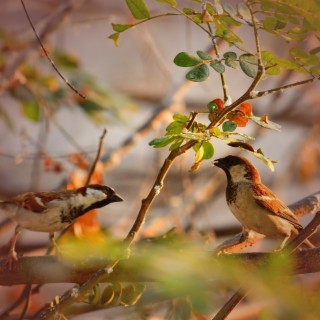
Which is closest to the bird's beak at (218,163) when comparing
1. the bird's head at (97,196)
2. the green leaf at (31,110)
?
the bird's head at (97,196)

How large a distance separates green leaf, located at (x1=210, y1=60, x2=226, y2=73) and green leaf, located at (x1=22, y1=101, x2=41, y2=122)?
1105 mm

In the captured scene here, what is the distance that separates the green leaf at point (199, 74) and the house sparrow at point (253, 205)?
409 mm

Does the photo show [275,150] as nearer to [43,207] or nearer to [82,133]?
[82,133]

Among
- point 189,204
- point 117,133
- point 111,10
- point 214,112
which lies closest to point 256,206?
point 214,112

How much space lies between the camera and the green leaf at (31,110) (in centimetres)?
160

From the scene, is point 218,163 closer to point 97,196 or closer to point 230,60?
point 97,196

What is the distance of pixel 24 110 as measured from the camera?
1633mm

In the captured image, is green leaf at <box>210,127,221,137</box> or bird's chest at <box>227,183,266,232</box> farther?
bird's chest at <box>227,183,266,232</box>

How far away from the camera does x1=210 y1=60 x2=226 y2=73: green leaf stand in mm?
→ 544

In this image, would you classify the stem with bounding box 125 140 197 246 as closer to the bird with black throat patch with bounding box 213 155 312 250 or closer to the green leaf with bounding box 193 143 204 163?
the green leaf with bounding box 193 143 204 163

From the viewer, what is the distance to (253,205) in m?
1.03

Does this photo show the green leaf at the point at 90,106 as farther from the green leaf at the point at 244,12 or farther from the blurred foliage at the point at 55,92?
the green leaf at the point at 244,12

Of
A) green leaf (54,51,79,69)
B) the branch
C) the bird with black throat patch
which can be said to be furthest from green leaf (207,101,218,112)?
green leaf (54,51,79,69)

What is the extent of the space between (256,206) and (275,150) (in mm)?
1738
